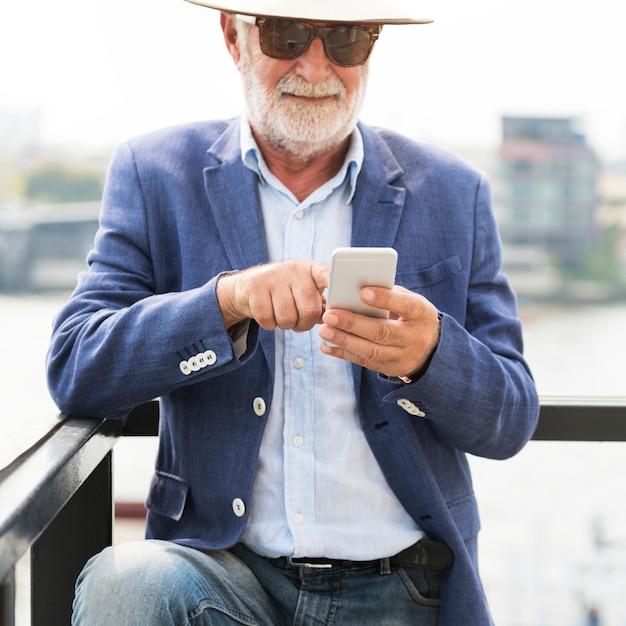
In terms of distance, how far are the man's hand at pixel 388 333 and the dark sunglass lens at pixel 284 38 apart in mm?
515

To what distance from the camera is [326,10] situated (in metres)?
1.47

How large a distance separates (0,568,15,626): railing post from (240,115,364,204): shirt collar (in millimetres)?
864

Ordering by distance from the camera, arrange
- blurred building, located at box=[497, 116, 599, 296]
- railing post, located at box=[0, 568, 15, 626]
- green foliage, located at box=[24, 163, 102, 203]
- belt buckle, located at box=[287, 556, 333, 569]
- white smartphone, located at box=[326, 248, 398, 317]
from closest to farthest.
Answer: railing post, located at box=[0, 568, 15, 626] < white smartphone, located at box=[326, 248, 398, 317] < belt buckle, located at box=[287, 556, 333, 569] < green foliage, located at box=[24, 163, 102, 203] < blurred building, located at box=[497, 116, 599, 296]

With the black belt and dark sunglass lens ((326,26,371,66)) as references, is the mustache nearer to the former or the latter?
dark sunglass lens ((326,26,371,66))

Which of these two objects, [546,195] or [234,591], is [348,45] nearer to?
[234,591]

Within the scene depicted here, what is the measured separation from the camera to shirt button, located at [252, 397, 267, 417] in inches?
56.3

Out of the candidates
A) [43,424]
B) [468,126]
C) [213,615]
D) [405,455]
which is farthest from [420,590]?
[468,126]

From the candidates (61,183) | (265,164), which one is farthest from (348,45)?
(61,183)

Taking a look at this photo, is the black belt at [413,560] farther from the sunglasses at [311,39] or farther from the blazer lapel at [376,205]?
the sunglasses at [311,39]

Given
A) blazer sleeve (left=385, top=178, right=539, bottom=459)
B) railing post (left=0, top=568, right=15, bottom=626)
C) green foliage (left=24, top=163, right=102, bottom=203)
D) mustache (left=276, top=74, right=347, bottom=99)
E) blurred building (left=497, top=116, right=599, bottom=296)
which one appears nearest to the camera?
railing post (left=0, top=568, right=15, bottom=626)

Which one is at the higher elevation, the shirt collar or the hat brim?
the hat brim

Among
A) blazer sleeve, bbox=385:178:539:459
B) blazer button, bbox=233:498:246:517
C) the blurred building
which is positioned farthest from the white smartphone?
the blurred building

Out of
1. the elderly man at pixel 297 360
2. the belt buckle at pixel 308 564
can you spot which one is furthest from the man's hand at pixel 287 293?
the belt buckle at pixel 308 564

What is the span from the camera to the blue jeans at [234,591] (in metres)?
1.20
